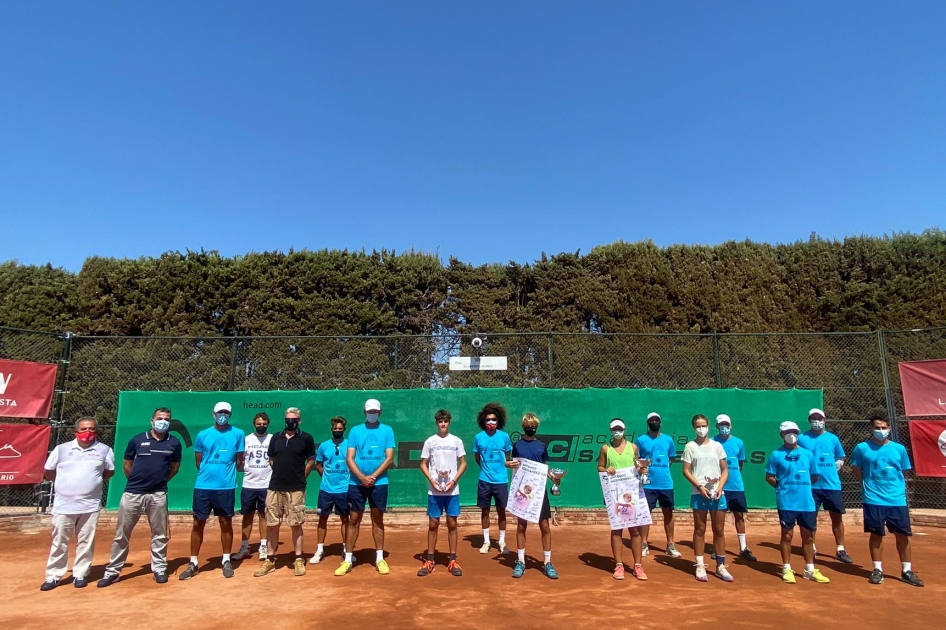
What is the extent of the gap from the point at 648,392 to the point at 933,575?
14.3 feet

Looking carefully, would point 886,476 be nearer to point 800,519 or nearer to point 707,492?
point 800,519

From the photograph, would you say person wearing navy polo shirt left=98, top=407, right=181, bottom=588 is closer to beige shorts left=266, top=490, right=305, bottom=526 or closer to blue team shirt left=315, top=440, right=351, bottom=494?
beige shorts left=266, top=490, right=305, bottom=526

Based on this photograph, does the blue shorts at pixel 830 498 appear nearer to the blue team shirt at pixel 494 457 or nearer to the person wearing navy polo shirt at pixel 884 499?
the person wearing navy polo shirt at pixel 884 499

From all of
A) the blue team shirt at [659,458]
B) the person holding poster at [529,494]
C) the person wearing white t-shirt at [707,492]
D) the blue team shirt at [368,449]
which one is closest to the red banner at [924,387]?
the blue team shirt at [659,458]

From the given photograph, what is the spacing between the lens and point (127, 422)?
9555 millimetres

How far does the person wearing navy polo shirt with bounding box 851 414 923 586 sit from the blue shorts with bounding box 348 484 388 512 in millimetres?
5448

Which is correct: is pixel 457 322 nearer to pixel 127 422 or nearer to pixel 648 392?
pixel 648 392

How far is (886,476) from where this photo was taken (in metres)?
5.96

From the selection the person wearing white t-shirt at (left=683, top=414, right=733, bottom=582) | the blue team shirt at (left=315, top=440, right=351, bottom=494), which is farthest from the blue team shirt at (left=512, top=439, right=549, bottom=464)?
the blue team shirt at (left=315, top=440, right=351, bottom=494)

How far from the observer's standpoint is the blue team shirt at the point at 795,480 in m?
5.84

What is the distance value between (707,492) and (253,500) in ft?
17.5

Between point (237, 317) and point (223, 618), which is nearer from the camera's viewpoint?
point (223, 618)

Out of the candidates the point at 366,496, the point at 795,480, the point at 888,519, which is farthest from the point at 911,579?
the point at 366,496

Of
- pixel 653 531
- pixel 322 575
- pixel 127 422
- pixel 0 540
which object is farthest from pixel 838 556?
pixel 0 540
